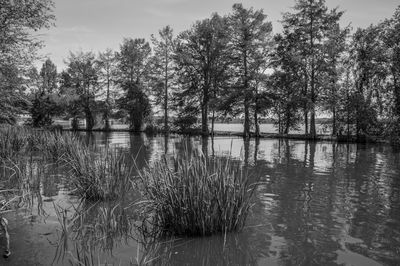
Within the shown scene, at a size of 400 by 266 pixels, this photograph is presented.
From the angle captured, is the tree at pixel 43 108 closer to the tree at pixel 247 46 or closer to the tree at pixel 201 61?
the tree at pixel 201 61

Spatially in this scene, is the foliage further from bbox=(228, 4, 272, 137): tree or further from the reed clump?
the reed clump

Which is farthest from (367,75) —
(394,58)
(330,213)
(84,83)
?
(84,83)

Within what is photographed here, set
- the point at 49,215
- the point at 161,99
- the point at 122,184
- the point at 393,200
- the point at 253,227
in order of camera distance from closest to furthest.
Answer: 1. the point at 253,227
2. the point at 49,215
3. the point at 122,184
4. the point at 393,200
5. the point at 161,99

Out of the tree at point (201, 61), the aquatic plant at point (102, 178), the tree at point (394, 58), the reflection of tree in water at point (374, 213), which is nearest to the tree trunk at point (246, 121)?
the tree at point (201, 61)

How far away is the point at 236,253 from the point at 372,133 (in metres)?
30.7

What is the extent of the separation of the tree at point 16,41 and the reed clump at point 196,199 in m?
12.8

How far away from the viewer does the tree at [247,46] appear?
37.9 m

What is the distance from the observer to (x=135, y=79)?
5338 cm

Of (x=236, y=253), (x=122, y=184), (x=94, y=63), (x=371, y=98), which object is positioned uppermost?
(x=94, y=63)

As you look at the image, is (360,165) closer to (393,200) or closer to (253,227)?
(393,200)

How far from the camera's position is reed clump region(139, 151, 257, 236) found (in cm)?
539

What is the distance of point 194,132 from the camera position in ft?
145

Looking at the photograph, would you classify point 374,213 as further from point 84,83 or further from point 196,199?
point 84,83

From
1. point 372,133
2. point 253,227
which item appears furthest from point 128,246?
point 372,133
